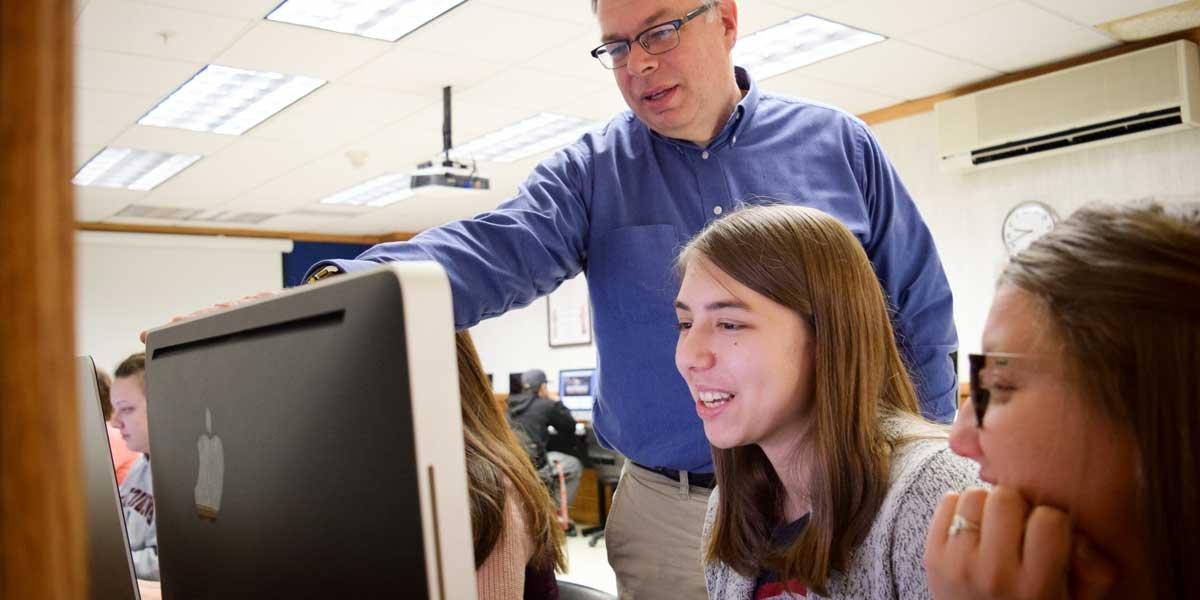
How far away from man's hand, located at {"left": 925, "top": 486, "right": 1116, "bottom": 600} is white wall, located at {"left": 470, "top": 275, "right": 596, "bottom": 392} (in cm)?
819

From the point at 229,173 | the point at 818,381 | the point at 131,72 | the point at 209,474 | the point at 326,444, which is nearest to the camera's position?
the point at 326,444

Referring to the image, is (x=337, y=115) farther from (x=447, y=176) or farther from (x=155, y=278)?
(x=155, y=278)

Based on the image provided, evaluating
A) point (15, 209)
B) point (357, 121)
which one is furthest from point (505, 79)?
point (15, 209)

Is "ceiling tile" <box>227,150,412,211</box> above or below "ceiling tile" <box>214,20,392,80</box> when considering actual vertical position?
below

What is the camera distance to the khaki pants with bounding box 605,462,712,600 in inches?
62.4

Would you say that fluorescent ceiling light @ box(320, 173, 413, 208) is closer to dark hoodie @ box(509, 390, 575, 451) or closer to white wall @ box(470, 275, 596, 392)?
white wall @ box(470, 275, 596, 392)

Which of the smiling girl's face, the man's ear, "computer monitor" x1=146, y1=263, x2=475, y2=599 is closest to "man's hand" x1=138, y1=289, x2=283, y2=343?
"computer monitor" x1=146, y1=263, x2=475, y2=599

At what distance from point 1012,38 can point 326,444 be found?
4.74 metres

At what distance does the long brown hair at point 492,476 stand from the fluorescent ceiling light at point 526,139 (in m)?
4.14

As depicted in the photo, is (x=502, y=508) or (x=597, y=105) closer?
(x=502, y=508)

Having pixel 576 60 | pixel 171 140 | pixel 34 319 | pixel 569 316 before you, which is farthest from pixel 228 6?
pixel 569 316

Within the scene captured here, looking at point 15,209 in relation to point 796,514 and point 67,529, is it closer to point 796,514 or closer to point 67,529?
point 67,529

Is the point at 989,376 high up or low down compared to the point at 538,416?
up

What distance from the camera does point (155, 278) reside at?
9289 mm
